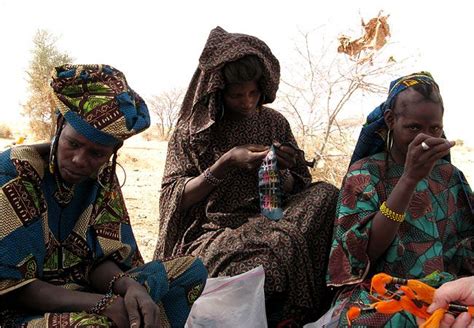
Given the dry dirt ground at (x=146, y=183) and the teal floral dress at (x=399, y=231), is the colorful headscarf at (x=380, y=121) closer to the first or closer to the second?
the teal floral dress at (x=399, y=231)

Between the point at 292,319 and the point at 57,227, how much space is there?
1359mm

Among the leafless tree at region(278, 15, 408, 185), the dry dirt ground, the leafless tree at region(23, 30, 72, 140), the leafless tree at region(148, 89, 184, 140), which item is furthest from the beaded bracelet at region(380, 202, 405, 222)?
the leafless tree at region(148, 89, 184, 140)

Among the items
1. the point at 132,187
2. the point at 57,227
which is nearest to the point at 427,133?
the point at 57,227

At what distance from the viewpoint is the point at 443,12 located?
29.6 metres

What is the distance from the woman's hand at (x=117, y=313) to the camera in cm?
207

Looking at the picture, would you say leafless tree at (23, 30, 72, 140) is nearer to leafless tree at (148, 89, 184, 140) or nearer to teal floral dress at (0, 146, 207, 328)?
leafless tree at (148, 89, 184, 140)

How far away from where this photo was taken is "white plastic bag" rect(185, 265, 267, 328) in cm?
280

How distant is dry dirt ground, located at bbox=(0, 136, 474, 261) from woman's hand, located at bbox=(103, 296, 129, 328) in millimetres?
3082

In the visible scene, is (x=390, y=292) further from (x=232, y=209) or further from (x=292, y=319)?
(x=232, y=209)

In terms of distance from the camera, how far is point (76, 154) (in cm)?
213

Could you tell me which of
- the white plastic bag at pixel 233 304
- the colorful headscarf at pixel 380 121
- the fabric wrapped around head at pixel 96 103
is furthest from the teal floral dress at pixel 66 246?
the colorful headscarf at pixel 380 121

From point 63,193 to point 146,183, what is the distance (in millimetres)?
8330

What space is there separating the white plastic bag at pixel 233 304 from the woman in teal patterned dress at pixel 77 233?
0.41 m

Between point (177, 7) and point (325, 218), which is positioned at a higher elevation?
point (177, 7)
